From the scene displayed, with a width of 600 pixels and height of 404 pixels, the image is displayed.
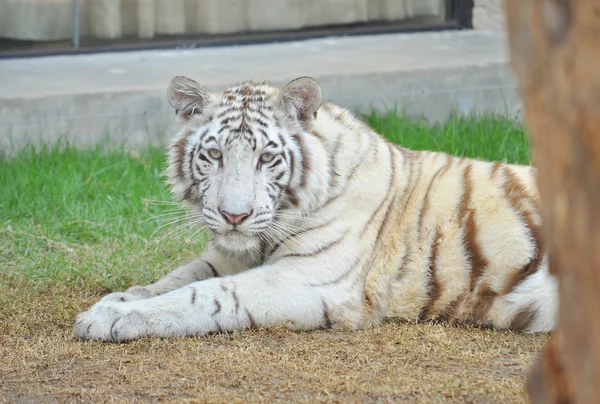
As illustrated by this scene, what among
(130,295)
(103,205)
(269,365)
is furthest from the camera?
(103,205)

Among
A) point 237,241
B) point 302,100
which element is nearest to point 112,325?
point 237,241

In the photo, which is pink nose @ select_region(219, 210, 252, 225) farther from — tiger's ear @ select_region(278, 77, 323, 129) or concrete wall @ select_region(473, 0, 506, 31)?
concrete wall @ select_region(473, 0, 506, 31)

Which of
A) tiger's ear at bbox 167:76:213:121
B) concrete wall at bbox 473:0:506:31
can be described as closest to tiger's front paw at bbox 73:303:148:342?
tiger's ear at bbox 167:76:213:121

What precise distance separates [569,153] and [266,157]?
83.8 inches

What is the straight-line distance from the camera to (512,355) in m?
3.21

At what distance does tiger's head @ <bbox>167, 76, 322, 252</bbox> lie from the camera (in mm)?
3473

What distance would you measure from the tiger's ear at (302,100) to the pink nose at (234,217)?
0.45m

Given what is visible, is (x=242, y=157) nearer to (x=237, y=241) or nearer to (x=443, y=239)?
(x=237, y=241)

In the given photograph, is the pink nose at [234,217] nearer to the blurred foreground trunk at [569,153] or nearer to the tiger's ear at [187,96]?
the tiger's ear at [187,96]

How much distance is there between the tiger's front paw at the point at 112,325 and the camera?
3.32m

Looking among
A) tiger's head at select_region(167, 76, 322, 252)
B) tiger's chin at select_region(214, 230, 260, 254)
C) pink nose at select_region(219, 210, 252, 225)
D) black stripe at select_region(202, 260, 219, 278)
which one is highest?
tiger's head at select_region(167, 76, 322, 252)

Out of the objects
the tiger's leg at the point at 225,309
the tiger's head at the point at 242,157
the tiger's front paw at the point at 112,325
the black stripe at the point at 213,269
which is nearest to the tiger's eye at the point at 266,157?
the tiger's head at the point at 242,157

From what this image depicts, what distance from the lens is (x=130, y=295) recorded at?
12.0 ft

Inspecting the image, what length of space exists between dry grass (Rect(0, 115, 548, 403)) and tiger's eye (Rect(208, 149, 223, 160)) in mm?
642
